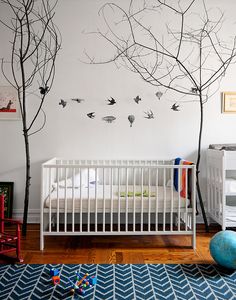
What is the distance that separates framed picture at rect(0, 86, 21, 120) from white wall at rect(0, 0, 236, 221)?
7 centimetres

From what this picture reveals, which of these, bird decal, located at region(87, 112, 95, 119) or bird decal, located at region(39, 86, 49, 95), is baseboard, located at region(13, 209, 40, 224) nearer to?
bird decal, located at region(87, 112, 95, 119)

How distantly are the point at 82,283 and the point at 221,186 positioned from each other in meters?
1.65

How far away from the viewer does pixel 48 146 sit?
336cm

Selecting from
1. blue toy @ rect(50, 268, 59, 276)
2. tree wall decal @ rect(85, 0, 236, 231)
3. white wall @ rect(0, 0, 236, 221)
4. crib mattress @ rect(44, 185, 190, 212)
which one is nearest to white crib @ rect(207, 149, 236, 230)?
white wall @ rect(0, 0, 236, 221)

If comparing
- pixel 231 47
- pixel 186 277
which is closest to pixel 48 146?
pixel 186 277

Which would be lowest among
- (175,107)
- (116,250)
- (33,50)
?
(116,250)

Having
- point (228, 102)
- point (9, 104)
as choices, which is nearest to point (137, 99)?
point (228, 102)

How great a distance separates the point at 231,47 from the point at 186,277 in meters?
2.54

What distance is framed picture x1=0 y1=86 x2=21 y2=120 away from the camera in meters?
3.29

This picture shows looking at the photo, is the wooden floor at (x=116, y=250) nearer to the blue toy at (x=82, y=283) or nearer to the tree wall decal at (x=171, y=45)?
the blue toy at (x=82, y=283)

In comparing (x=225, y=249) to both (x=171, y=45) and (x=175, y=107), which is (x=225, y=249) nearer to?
(x=175, y=107)

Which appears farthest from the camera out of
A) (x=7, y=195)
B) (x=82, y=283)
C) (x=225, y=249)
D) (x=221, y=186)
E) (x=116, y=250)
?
(x=7, y=195)

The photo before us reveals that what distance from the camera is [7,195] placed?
3.28m

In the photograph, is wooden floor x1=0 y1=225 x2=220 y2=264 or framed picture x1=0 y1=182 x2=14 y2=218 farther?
framed picture x1=0 y1=182 x2=14 y2=218
